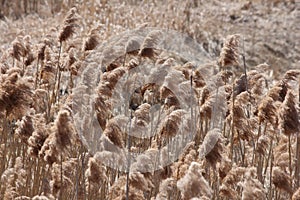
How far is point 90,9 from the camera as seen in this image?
423 inches

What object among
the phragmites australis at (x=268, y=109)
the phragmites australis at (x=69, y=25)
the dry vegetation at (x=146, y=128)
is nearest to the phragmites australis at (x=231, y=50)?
the dry vegetation at (x=146, y=128)

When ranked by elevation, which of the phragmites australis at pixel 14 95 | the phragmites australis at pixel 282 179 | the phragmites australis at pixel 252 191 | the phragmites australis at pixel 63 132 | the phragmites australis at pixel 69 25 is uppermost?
the phragmites australis at pixel 69 25

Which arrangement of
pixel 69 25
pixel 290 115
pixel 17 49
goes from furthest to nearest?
pixel 17 49, pixel 69 25, pixel 290 115

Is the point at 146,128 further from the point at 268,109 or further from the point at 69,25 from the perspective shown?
the point at 69,25

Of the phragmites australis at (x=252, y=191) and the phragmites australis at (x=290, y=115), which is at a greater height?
the phragmites australis at (x=290, y=115)

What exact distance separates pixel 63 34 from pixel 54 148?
152cm

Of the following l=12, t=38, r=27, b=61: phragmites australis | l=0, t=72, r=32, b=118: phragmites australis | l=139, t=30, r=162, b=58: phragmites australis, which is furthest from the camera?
l=12, t=38, r=27, b=61: phragmites australis

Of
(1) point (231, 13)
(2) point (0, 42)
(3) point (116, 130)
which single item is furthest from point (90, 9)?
(3) point (116, 130)

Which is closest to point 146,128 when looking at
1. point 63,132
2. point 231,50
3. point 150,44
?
point 150,44

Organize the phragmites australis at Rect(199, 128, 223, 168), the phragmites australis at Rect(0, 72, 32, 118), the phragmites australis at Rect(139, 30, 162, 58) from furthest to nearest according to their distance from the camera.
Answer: the phragmites australis at Rect(139, 30, 162, 58) < the phragmites australis at Rect(0, 72, 32, 118) < the phragmites australis at Rect(199, 128, 223, 168)

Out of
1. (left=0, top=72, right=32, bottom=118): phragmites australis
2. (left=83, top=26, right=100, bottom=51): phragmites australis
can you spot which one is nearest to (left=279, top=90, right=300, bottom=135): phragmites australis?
(left=0, top=72, right=32, bottom=118): phragmites australis

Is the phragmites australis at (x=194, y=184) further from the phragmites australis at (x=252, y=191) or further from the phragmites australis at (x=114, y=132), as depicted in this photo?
the phragmites australis at (x=114, y=132)

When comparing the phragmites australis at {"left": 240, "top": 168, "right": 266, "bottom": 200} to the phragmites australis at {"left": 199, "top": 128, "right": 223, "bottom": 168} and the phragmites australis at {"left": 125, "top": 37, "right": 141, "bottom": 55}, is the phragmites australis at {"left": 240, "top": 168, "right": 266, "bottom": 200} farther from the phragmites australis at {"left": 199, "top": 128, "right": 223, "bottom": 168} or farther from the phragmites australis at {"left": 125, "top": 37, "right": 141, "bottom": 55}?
the phragmites australis at {"left": 125, "top": 37, "right": 141, "bottom": 55}

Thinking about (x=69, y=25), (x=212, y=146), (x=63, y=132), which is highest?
(x=69, y=25)
